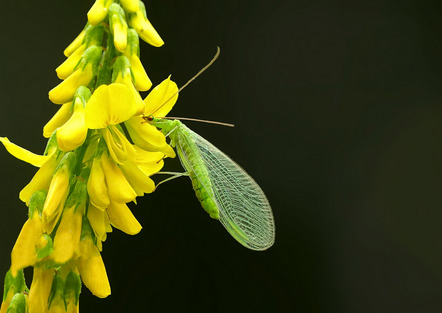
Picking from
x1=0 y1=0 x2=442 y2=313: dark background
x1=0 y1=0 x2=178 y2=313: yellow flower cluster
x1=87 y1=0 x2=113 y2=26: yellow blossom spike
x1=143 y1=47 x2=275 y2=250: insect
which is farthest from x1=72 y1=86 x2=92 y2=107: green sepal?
x1=0 y1=0 x2=442 y2=313: dark background

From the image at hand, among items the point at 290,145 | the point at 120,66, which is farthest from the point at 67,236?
the point at 290,145

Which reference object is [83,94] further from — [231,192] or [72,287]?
[231,192]

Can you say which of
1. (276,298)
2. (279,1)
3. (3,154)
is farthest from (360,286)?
(3,154)

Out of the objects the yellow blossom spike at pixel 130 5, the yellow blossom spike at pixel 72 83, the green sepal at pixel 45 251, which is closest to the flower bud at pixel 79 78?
the yellow blossom spike at pixel 72 83

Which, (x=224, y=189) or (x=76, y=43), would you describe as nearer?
(x=76, y=43)

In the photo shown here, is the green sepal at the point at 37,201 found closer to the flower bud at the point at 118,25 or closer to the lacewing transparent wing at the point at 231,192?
the flower bud at the point at 118,25

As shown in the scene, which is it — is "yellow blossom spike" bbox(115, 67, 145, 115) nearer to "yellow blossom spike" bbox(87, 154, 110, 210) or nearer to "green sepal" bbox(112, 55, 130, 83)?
"green sepal" bbox(112, 55, 130, 83)
